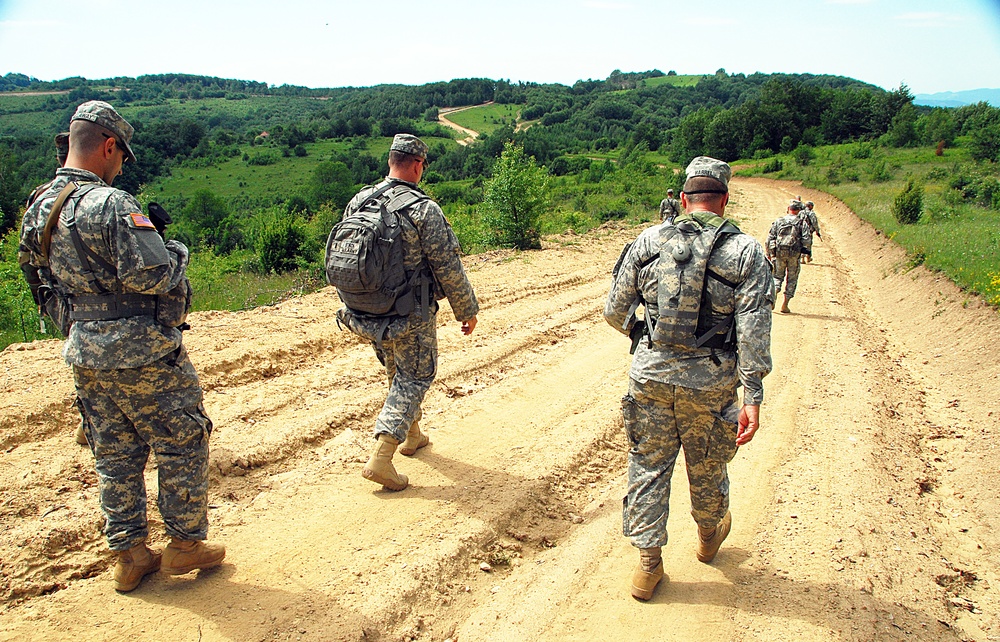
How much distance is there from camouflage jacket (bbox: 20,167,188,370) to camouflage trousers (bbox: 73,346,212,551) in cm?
10

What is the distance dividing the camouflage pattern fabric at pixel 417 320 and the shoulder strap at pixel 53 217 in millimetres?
1658

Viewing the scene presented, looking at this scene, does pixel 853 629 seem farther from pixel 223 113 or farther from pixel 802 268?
pixel 223 113

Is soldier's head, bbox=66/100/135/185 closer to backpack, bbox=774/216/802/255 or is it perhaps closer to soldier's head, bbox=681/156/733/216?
soldier's head, bbox=681/156/733/216

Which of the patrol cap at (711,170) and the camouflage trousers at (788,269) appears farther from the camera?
the camouflage trousers at (788,269)

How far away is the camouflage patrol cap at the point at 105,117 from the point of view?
3025mm

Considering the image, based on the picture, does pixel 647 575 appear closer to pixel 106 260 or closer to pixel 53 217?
pixel 106 260

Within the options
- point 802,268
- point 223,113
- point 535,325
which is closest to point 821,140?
point 802,268

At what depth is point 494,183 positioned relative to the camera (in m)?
16.7

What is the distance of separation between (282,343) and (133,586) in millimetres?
4061

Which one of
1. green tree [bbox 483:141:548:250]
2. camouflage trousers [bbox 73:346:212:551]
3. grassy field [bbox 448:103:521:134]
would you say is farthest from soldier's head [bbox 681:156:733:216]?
grassy field [bbox 448:103:521:134]

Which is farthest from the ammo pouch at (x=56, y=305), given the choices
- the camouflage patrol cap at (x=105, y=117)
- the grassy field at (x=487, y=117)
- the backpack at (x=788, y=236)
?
the grassy field at (x=487, y=117)

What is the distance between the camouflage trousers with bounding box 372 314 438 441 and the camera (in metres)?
4.23

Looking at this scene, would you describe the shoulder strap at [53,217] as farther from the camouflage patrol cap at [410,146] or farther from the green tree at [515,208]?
→ the green tree at [515,208]

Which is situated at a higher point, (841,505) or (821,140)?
(821,140)
